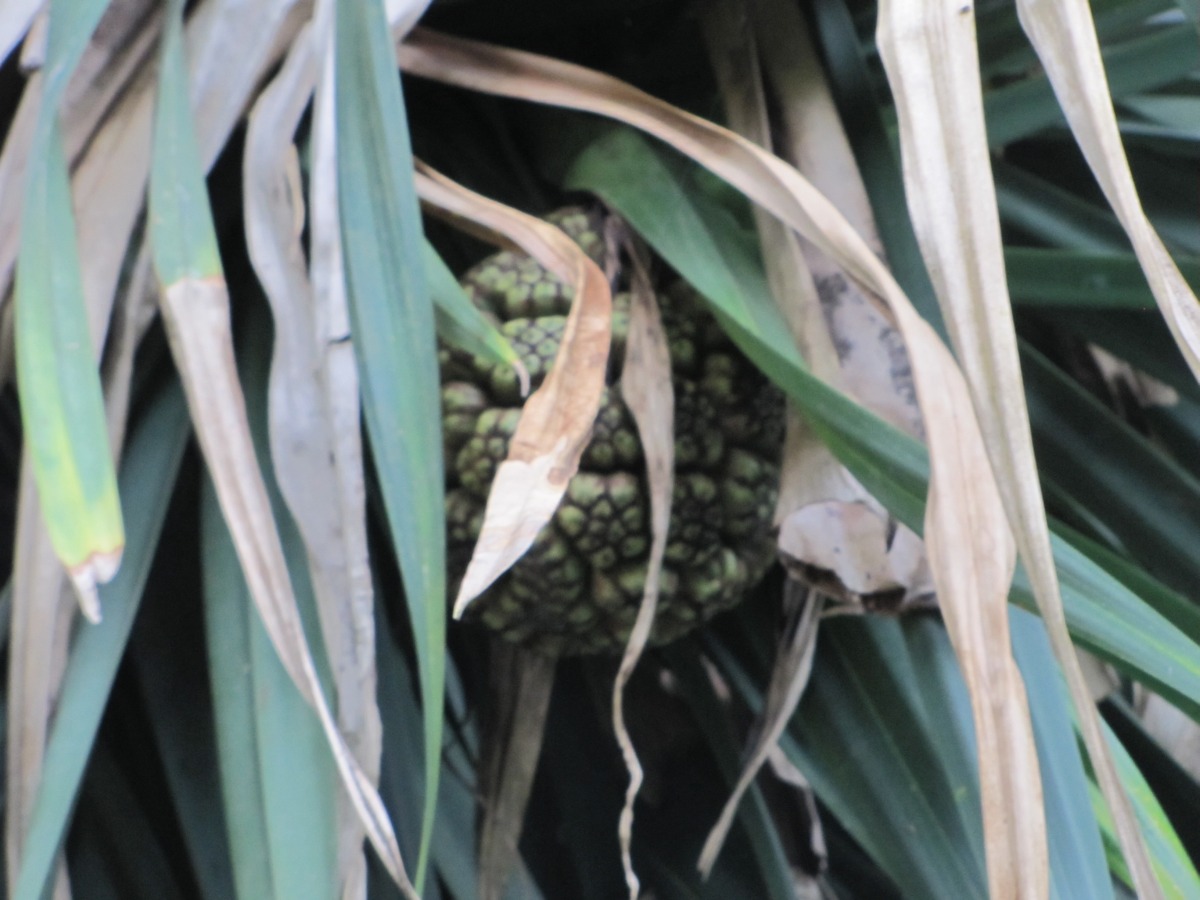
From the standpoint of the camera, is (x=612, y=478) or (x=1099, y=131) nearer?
(x=1099, y=131)

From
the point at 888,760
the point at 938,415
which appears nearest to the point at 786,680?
the point at 888,760

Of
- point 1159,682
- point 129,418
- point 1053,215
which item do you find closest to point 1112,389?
point 1053,215

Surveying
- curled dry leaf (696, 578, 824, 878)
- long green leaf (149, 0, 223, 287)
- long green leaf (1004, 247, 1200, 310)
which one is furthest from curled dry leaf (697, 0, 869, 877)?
long green leaf (149, 0, 223, 287)

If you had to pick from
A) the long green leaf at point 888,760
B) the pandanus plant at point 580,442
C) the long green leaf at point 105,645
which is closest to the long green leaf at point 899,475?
the pandanus plant at point 580,442

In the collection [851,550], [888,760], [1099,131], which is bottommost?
[888,760]

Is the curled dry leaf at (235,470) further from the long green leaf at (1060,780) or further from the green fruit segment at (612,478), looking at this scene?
the long green leaf at (1060,780)

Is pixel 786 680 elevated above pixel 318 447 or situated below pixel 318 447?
below

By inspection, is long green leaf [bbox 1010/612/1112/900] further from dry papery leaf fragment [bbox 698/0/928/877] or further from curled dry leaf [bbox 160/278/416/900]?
curled dry leaf [bbox 160/278/416/900]

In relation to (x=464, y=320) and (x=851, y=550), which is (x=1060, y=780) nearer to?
(x=851, y=550)
